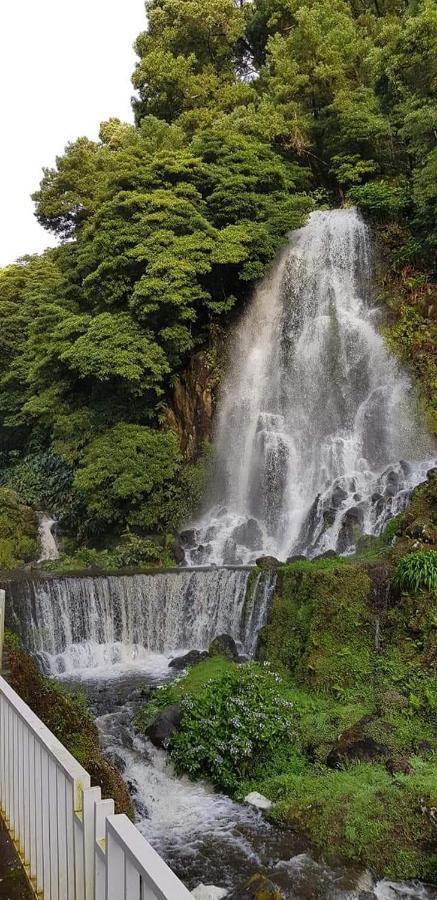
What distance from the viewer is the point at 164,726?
7.68 meters

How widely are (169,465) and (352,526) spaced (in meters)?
6.21

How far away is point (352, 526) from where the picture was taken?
1231cm

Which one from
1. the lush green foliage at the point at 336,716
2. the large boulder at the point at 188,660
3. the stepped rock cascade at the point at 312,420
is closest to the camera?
the lush green foliage at the point at 336,716

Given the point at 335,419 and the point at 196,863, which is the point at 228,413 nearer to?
the point at 335,419

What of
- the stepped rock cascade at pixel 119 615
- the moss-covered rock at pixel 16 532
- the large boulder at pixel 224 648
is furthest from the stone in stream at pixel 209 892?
the moss-covered rock at pixel 16 532

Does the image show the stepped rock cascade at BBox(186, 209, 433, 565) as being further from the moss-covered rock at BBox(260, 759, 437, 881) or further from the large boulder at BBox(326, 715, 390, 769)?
the moss-covered rock at BBox(260, 759, 437, 881)

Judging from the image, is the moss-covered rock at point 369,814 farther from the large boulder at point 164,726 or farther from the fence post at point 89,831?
the fence post at point 89,831

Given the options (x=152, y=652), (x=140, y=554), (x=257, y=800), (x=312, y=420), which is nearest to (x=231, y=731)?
(x=257, y=800)

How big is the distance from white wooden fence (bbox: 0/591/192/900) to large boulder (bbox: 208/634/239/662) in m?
6.51

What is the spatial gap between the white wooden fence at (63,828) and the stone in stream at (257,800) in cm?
362

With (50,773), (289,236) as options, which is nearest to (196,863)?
(50,773)

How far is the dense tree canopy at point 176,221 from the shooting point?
16844 millimetres

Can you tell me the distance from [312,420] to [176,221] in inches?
258

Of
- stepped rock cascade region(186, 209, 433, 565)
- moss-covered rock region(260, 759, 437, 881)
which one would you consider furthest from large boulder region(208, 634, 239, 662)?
moss-covered rock region(260, 759, 437, 881)
